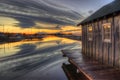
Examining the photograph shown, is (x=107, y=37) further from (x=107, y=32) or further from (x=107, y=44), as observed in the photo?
(x=107, y=44)

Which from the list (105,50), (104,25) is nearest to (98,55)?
(105,50)

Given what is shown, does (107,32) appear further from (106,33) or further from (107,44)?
(107,44)

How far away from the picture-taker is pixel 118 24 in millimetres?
9047

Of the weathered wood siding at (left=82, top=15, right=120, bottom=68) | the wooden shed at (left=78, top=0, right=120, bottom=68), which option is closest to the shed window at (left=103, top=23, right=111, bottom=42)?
the wooden shed at (left=78, top=0, right=120, bottom=68)

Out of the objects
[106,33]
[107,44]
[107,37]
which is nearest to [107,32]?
[106,33]

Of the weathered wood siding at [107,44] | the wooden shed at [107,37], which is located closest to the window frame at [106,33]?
the wooden shed at [107,37]

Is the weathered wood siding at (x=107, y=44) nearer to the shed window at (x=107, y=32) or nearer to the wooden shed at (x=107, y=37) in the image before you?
the wooden shed at (x=107, y=37)

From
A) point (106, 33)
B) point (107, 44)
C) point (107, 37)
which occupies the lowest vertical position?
point (107, 44)

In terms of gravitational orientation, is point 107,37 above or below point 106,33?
below

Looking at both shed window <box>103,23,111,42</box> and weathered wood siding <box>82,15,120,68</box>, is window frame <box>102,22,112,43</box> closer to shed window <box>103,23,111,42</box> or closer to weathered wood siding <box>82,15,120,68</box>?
shed window <box>103,23,111,42</box>

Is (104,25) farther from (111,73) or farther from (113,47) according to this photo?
(111,73)

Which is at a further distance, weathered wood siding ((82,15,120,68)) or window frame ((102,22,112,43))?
window frame ((102,22,112,43))

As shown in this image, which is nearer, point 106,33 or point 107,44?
point 107,44

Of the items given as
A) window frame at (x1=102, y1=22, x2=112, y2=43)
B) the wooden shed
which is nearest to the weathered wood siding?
the wooden shed
